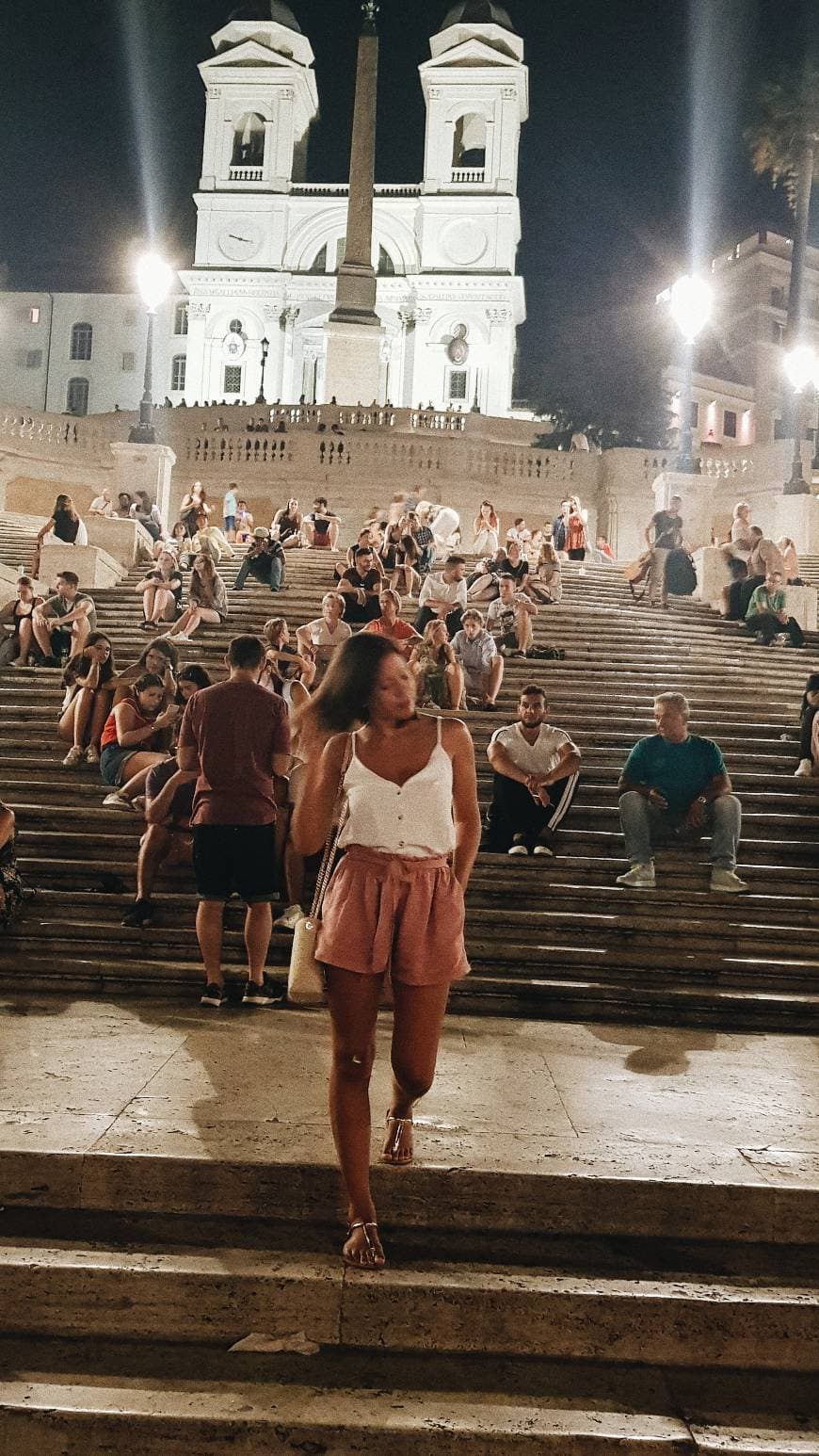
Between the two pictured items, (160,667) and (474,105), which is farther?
(474,105)

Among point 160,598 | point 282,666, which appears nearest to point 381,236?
point 160,598

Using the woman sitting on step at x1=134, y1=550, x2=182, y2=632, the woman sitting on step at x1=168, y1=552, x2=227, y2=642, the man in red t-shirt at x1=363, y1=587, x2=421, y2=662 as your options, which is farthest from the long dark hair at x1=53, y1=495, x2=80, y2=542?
the man in red t-shirt at x1=363, y1=587, x2=421, y2=662

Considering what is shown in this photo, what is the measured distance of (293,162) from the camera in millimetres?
64188

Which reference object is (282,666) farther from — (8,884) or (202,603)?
(202,603)

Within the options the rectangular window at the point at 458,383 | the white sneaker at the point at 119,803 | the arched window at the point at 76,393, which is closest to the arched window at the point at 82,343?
the arched window at the point at 76,393

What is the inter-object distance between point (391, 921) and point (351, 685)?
2.19ft

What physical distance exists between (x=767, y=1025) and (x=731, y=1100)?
5.09 ft

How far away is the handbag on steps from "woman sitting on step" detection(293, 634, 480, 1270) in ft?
0.13

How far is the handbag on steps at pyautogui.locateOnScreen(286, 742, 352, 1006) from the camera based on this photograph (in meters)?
3.67

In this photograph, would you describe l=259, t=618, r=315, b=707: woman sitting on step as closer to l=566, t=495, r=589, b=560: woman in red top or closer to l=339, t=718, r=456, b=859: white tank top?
l=339, t=718, r=456, b=859: white tank top

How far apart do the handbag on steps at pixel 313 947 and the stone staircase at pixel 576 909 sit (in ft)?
9.42

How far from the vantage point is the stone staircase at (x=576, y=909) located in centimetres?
657

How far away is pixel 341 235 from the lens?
6244 centimetres

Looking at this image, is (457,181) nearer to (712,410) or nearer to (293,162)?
(293,162)
